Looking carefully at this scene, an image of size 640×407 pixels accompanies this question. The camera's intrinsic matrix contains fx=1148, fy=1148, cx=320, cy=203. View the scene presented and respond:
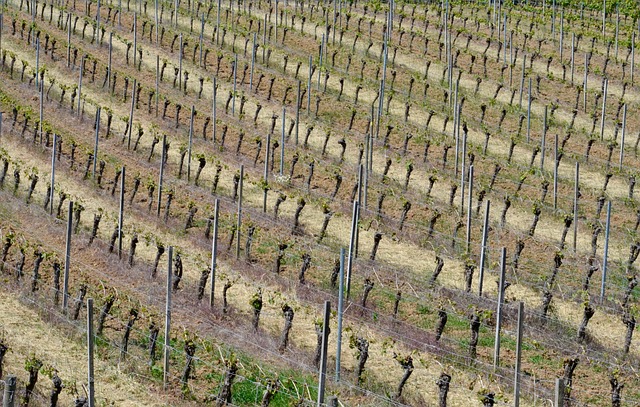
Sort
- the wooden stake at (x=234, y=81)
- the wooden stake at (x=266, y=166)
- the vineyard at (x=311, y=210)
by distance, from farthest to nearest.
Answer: the wooden stake at (x=234, y=81) → the wooden stake at (x=266, y=166) → the vineyard at (x=311, y=210)

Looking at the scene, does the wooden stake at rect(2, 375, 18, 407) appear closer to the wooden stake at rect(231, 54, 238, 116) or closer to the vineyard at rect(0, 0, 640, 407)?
the vineyard at rect(0, 0, 640, 407)

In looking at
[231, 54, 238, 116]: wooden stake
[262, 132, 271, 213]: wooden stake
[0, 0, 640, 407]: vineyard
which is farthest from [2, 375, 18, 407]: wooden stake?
[231, 54, 238, 116]: wooden stake

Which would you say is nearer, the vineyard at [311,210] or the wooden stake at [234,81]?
the vineyard at [311,210]

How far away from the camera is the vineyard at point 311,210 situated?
21.6m

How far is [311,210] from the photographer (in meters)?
30.7

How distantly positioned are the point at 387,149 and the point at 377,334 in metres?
13.0

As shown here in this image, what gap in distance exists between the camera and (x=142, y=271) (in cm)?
2584

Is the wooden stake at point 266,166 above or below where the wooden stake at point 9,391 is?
below

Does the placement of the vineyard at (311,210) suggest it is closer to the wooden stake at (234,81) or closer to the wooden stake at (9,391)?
the wooden stake at (9,391)

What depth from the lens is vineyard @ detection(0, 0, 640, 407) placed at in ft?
70.7

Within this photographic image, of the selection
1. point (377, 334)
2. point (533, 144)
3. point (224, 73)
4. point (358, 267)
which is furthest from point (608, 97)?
point (377, 334)

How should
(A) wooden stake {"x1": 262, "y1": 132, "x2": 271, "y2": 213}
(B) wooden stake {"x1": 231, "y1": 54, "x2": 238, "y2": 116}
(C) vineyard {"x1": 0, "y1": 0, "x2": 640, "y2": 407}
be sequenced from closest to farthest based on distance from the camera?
(C) vineyard {"x1": 0, "y1": 0, "x2": 640, "y2": 407} < (A) wooden stake {"x1": 262, "y1": 132, "x2": 271, "y2": 213} < (B) wooden stake {"x1": 231, "y1": 54, "x2": 238, "y2": 116}

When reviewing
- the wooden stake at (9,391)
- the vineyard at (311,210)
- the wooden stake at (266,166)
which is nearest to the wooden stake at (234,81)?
the vineyard at (311,210)

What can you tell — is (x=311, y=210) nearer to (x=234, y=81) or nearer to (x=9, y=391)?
(x=234, y=81)
